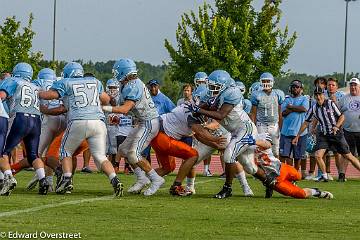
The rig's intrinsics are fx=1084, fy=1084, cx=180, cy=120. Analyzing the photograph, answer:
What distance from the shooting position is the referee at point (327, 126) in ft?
62.3

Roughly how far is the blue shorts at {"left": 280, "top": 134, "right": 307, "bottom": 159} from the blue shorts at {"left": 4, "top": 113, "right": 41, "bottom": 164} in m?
7.01

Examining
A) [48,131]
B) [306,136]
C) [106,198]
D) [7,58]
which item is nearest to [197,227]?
[106,198]

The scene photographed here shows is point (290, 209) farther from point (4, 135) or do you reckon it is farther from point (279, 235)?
point (4, 135)

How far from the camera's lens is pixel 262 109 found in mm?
19016

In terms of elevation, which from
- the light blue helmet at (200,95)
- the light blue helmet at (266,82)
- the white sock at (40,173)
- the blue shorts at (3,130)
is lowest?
the white sock at (40,173)

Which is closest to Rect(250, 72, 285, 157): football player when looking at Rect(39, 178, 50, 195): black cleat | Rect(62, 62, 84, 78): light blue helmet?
Rect(62, 62, 84, 78): light blue helmet

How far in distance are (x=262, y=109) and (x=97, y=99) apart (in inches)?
238

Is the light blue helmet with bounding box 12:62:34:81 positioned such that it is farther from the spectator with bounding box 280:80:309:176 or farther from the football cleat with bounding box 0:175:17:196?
the spectator with bounding box 280:80:309:176

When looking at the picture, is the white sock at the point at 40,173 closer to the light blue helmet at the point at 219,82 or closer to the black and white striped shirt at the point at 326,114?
the light blue helmet at the point at 219,82

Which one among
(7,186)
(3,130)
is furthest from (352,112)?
(7,186)

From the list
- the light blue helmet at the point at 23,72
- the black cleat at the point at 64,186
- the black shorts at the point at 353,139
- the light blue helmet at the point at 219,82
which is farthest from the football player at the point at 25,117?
the black shorts at the point at 353,139

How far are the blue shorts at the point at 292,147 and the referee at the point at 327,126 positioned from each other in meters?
A: 0.70

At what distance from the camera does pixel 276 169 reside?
13859 millimetres

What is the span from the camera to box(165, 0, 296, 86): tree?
139 ft
